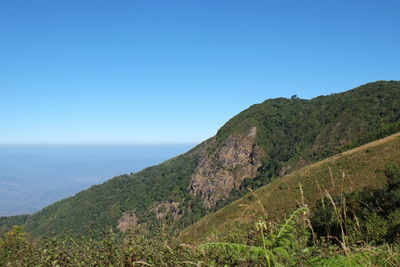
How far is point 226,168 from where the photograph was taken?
463 feet

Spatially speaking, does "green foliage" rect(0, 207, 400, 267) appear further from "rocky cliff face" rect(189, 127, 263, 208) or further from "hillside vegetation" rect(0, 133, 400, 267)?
"rocky cliff face" rect(189, 127, 263, 208)

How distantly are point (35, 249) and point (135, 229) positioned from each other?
1596 mm

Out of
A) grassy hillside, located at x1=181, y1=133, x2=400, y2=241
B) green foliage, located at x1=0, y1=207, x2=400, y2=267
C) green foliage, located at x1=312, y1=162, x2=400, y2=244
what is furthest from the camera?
grassy hillside, located at x1=181, y1=133, x2=400, y2=241

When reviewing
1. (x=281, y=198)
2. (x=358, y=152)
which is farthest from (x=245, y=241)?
(x=358, y=152)

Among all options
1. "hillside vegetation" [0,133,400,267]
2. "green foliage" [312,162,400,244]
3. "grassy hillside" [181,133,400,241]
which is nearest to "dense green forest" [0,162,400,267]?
"hillside vegetation" [0,133,400,267]

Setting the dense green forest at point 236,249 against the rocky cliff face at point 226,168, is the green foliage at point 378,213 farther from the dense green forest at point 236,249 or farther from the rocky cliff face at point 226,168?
the rocky cliff face at point 226,168

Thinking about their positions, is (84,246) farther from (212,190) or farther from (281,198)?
(212,190)

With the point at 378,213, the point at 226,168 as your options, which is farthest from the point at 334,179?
the point at 226,168

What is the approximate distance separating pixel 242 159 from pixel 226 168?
8428mm

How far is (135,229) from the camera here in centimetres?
491

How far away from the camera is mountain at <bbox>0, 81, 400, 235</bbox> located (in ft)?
389

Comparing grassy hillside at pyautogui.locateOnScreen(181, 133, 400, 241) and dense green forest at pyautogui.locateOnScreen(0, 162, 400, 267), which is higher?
dense green forest at pyautogui.locateOnScreen(0, 162, 400, 267)

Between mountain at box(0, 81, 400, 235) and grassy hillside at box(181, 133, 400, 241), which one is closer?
grassy hillside at box(181, 133, 400, 241)

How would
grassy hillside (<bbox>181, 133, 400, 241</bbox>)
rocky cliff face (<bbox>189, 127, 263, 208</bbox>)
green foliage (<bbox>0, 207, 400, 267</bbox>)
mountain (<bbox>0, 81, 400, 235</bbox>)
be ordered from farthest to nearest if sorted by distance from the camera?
rocky cliff face (<bbox>189, 127, 263, 208</bbox>) < mountain (<bbox>0, 81, 400, 235</bbox>) < grassy hillside (<bbox>181, 133, 400, 241</bbox>) < green foliage (<bbox>0, 207, 400, 267</bbox>)
